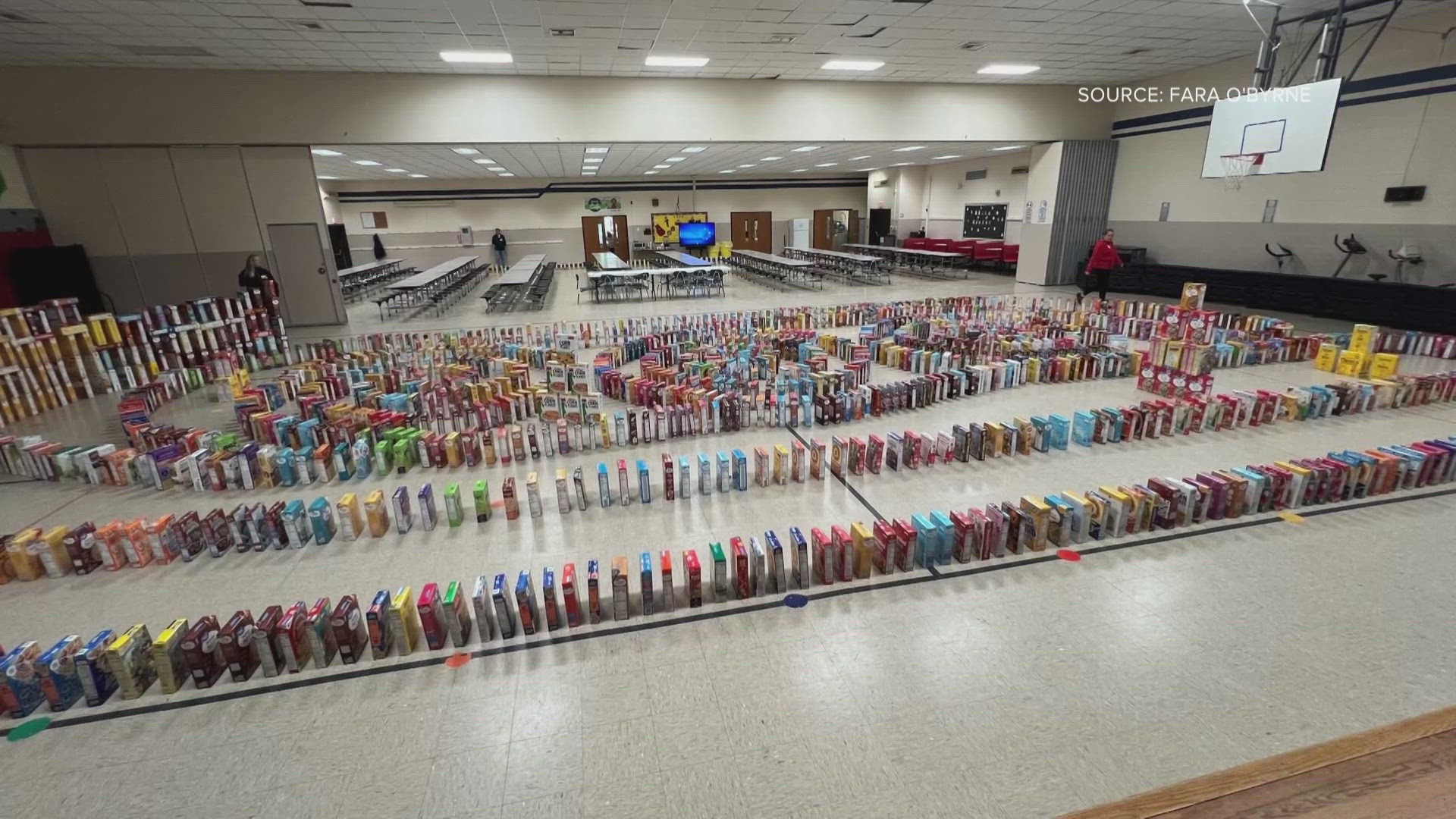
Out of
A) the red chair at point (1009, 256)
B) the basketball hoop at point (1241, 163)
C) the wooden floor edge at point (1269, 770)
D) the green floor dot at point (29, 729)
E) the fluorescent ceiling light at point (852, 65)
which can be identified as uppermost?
the fluorescent ceiling light at point (852, 65)

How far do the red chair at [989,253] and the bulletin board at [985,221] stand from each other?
23.7 inches

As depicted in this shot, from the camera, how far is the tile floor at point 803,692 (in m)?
1.94

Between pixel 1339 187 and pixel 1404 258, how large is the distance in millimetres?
1505

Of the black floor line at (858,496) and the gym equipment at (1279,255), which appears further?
the gym equipment at (1279,255)

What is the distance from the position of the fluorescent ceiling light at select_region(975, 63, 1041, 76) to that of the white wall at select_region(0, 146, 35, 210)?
51.5 feet

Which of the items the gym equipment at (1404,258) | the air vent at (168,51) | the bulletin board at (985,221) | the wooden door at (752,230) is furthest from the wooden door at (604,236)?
the gym equipment at (1404,258)

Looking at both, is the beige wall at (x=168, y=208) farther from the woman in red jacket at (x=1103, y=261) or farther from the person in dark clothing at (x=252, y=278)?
the woman in red jacket at (x=1103, y=261)

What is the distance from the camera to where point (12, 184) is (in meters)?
9.14

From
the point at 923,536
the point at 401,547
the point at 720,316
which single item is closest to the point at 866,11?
the point at 720,316

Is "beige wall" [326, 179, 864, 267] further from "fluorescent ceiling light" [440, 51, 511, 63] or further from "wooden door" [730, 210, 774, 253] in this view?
"fluorescent ceiling light" [440, 51, 511, 63]

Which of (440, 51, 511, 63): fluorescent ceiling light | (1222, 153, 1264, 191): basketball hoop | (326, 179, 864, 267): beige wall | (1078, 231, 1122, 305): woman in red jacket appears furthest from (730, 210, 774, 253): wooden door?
(1222, 153, 1264, 191): basketball hoop

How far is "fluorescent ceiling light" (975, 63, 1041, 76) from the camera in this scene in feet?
34.0

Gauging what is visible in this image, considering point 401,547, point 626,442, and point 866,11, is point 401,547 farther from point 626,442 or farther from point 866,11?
point 866,11

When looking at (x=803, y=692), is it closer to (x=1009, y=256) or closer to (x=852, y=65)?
(x=852, y=65)
